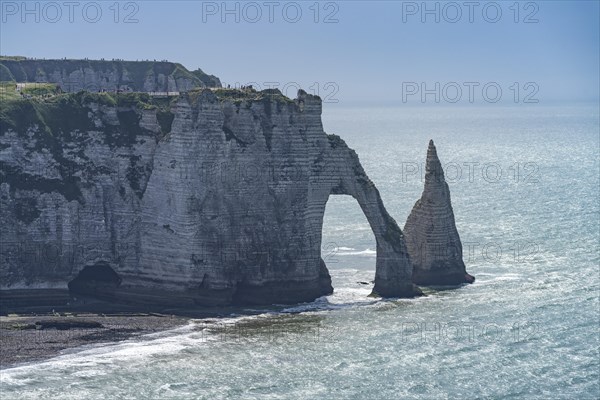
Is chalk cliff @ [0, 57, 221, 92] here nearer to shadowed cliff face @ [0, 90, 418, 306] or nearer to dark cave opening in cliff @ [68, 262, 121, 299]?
shadowed cliff face @ [0, 90, 418, 306]

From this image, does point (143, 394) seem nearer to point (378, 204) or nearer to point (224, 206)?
point (224, 206)

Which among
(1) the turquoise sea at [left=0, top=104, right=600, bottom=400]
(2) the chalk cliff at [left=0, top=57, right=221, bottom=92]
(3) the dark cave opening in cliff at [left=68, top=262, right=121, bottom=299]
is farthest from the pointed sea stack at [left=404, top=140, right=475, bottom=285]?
(2) the chalk cliff at [left=0, top=57, right=221, bottom=92]

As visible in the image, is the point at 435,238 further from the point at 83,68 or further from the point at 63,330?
the point at 83,68

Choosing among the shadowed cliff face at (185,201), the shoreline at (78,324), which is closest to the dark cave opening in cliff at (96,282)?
the shadowed cliff face at (185,201)

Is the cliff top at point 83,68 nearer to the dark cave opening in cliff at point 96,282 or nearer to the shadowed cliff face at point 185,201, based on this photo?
the shadowed cliff face at point 185,201

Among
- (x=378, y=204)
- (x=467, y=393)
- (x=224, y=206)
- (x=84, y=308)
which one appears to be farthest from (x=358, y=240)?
(x=467, y=393)

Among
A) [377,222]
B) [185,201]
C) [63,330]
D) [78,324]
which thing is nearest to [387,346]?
[377,222]

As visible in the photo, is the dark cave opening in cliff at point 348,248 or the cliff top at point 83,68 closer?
the dark cave opening in cliff at point 348,248
